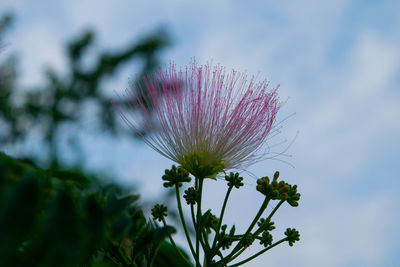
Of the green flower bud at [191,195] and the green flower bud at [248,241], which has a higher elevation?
the green flower bud at [191,195]

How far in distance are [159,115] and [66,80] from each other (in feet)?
64.0

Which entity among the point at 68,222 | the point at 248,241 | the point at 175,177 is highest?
the point at 175,177

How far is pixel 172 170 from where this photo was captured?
6.22ft

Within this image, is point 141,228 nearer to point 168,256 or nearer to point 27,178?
point 27,178

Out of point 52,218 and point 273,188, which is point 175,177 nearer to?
point 273,188

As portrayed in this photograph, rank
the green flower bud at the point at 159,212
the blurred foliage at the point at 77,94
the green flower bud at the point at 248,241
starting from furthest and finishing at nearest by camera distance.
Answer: the blurred foliage at the point at 77,94, the green flower bud at the point at 159,212, the green flower bud at the point at 248,241

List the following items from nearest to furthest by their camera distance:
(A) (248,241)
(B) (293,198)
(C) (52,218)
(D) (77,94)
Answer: (C) (52,218)
(A) (248,241)
(B) (293,198)
(D) (77,94)

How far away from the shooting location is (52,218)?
1.06 meters

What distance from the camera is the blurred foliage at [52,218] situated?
3.29 feet

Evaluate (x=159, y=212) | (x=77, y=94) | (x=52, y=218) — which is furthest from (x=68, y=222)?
(x=77, y=94)

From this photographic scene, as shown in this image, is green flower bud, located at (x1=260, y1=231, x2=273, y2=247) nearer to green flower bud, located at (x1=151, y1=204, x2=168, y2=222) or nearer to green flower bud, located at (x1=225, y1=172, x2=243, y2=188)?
green flower bud, located at (x1=225, y1=172, x2=243, y2=188)

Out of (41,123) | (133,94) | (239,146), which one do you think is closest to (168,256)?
(239,146)

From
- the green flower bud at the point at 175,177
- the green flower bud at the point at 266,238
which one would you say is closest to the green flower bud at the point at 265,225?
the green flower bud at the point at 266,238

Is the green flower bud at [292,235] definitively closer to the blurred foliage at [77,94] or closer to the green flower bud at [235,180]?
the green flower bud at [235,180]
